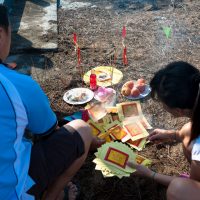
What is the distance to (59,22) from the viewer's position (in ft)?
21.2

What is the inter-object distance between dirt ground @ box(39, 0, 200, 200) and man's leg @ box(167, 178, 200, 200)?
0.57 metres

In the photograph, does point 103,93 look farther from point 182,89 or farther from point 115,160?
point 182,89

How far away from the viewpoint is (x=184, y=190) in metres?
2.33

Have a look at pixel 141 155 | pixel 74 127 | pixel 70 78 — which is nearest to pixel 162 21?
pixel 70 78

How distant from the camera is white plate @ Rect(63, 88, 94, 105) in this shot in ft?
13.5

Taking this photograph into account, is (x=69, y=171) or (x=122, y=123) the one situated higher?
(x=69, y=171)

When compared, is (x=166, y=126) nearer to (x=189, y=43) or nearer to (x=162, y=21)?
(x=189, y=43)

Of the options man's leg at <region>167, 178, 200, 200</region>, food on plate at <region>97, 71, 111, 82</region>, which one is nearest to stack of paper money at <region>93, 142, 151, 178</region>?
man's leg at <region>167, 178, 200, 200</region>

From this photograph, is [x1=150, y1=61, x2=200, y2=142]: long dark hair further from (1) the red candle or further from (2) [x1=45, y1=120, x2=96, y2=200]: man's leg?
(1) the red candle

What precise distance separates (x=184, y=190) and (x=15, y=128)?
1267mm

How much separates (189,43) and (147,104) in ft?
6.07

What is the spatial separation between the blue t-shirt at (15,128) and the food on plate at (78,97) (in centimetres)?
173

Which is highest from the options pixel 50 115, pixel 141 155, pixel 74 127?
pixel 50 115

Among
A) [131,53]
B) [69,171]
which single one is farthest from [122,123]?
[131,53]
